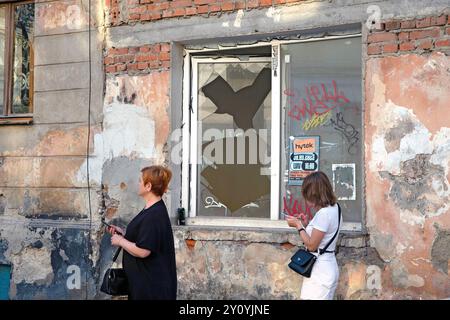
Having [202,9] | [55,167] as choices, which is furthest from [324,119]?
[55,167]

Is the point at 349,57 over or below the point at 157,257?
over

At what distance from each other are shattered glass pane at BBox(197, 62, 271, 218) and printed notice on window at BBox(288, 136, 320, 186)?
278 mm

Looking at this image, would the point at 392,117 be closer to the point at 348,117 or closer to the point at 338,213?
the point at 348,117

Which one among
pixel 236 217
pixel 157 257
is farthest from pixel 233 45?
pixel 157 257

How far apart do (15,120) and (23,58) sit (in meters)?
0.79

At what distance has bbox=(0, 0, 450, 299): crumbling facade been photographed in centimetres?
576

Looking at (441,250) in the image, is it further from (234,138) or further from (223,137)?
(223,137)

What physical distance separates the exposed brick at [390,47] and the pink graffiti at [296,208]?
1.68m

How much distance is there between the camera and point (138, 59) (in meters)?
7.22

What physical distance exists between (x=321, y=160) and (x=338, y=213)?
1.64 meters

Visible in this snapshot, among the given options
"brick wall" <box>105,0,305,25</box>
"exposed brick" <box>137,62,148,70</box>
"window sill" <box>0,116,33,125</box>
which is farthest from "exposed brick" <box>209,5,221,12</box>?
"window sill" <box>0,116,33,125</box>

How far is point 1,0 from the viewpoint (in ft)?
26.8

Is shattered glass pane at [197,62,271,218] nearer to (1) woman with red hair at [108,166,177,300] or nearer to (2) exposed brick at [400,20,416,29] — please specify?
(2) exposed brick at [400,20,416,29]

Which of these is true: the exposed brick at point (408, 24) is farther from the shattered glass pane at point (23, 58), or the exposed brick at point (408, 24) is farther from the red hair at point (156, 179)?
the shattered glass pane at point (23, 58)
